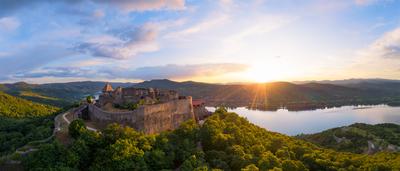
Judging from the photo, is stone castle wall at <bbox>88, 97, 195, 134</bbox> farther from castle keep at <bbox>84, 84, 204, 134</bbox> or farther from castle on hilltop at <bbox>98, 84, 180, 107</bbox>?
castle on hilltop at <bbox>98, 84, 180, 107</bbox>

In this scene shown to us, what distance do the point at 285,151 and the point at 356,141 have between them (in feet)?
122

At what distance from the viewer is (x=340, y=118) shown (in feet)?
331

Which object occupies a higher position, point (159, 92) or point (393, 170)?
point (159, 92)

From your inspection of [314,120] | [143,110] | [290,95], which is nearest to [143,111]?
[143,110]

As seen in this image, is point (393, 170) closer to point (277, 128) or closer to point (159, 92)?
point (159, 92)

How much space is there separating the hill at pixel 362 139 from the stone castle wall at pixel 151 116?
1296 inches

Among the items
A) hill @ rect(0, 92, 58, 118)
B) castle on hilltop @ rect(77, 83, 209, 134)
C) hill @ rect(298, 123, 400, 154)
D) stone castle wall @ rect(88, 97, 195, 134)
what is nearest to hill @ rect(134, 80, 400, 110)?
hill @ rect(298, 123, 400, 154)

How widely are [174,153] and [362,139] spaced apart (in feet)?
150

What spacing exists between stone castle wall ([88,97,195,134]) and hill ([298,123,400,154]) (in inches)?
1296

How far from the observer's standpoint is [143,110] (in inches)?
1042

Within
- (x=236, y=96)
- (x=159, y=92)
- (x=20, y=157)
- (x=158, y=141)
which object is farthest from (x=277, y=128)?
(x=236, y=96)

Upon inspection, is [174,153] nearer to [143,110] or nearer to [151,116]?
[143,110]

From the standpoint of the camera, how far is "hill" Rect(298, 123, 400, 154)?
5194cm

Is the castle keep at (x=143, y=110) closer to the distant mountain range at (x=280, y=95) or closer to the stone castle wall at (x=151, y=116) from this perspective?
the stone castle wall at (x=151, y=116)
